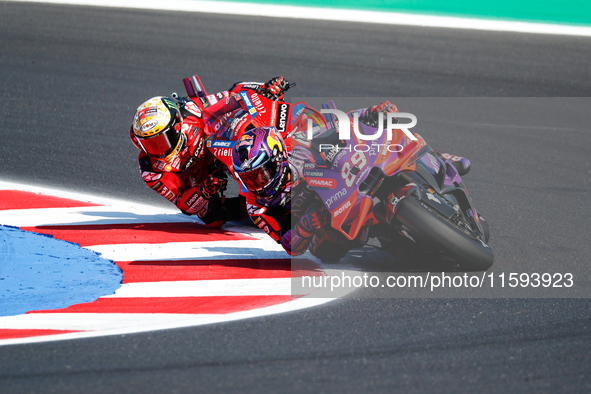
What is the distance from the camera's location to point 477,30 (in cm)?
1409

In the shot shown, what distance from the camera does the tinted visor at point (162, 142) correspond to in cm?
581

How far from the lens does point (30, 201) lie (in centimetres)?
701

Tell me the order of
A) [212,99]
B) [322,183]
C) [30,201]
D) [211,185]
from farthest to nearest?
1. [30,201]
2. [212,99]
3. [211,185]
4. [322,183]

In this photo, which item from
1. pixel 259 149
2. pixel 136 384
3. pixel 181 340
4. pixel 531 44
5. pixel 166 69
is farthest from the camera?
pixel 531 44

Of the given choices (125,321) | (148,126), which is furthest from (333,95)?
(125,321)

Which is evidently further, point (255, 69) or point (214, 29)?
point (214, 29)

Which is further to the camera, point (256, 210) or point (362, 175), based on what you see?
point (256, 210)

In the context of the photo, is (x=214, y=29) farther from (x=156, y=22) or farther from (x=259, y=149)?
(x=259, y=149)

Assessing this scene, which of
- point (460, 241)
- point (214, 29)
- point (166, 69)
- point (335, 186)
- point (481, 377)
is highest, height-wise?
point (214, 29)

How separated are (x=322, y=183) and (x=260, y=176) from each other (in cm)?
50

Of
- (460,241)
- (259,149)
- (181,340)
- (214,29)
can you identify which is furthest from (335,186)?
(214,29)

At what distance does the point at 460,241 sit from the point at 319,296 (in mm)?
1087

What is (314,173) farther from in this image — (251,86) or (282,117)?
(251,86)

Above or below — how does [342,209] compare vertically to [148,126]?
below
